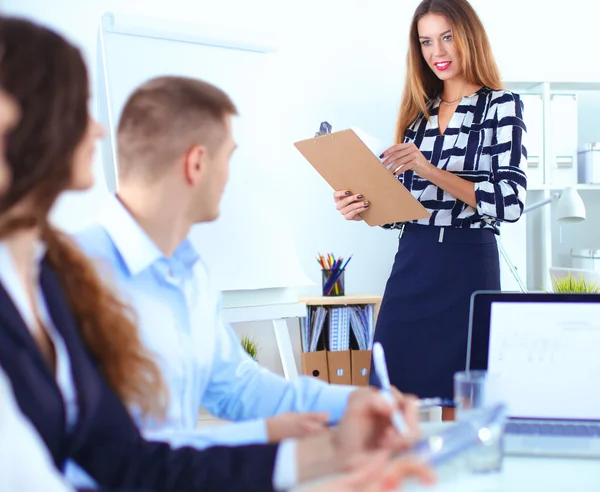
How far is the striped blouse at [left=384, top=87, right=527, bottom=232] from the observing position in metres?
1.89

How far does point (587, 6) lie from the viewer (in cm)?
343

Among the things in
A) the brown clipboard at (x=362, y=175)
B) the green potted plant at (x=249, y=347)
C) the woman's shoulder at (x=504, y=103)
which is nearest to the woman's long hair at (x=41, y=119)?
the brown clipboard at (x=362, y=175)

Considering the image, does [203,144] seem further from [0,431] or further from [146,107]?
[0,431]

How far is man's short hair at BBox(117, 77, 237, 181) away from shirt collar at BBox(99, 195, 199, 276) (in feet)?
0.16

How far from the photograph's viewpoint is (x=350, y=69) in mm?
3303

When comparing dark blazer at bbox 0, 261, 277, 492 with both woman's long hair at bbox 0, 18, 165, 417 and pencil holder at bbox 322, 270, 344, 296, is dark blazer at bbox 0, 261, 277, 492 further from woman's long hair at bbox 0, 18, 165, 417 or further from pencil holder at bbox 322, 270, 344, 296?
pencil holder at bbox 322, 270, 344, 296

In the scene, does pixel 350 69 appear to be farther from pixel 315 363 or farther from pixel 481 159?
pixel 481 159

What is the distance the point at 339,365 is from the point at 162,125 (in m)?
2.09

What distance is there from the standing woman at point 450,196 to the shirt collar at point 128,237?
3.36ft

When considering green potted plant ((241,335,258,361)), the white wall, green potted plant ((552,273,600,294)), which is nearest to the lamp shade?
green potted plant ((552,273,600,294))

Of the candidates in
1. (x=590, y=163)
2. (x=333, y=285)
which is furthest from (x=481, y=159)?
(x=590, y=163)

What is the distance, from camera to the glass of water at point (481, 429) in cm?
80

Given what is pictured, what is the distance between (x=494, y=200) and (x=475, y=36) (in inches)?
16.9

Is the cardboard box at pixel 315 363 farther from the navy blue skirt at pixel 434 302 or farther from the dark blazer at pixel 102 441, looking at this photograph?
the dark blazer at pixel 102 441
